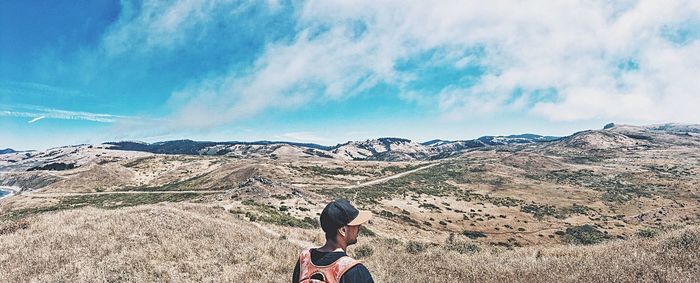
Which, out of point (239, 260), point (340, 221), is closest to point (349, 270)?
point (340, 221)

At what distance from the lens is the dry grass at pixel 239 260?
9.45 meters

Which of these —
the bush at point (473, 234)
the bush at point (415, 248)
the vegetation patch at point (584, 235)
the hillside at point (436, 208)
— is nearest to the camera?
the hillside at point (436, 208)

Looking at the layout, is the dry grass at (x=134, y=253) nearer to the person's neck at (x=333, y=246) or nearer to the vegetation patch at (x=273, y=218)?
the person's neck at (x=333, y=246)

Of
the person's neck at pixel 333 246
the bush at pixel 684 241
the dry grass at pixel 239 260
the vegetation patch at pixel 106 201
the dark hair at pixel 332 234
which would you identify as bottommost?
the vegetation patch at pixel 106 201

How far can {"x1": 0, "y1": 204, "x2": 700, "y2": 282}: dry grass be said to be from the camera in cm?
945

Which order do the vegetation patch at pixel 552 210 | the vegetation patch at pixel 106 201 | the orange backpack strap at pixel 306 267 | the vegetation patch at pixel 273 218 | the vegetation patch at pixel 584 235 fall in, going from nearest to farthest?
the orange backpack strap at pixel 306 267
the vegetation patch at pixel 273 218
the vegetation patch at pixel 584 235
the vegetation patch at pixel 552 210
the vegetation patch at pixel 106 201

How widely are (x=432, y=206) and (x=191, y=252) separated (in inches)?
2024

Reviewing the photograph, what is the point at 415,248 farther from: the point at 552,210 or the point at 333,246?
the point at 552,210

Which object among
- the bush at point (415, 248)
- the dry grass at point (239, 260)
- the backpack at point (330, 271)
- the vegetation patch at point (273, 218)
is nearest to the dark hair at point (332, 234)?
the backpack at point (330, 271)

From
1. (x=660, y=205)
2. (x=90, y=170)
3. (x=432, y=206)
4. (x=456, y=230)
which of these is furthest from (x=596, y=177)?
(x=90, y=170)

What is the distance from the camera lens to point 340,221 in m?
4.17

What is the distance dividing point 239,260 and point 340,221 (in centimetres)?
895

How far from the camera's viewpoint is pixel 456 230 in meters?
45.5

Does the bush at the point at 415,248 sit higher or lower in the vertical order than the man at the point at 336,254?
lower
